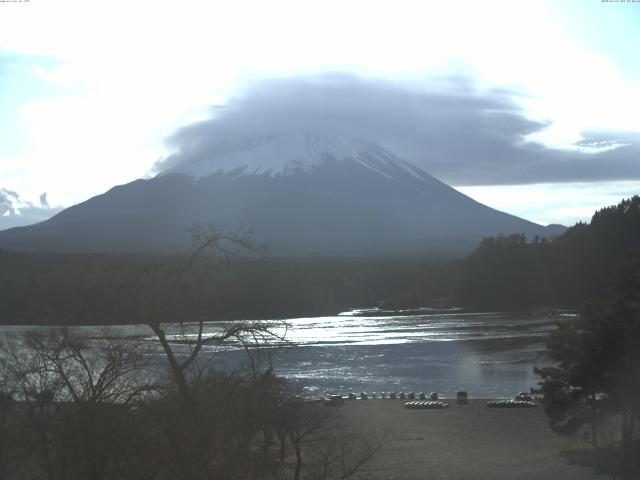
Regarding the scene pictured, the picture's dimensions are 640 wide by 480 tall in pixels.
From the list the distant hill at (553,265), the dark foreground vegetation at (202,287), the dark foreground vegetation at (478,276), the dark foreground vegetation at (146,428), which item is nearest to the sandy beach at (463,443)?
the dark foreground vegetation at (202,287)

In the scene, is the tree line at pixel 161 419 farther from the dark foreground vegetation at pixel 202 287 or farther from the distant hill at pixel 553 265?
the distant hill at pixel 553 265

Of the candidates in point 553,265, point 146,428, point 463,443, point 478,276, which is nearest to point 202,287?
point 146,428

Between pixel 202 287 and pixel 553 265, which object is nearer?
pixel 202 287

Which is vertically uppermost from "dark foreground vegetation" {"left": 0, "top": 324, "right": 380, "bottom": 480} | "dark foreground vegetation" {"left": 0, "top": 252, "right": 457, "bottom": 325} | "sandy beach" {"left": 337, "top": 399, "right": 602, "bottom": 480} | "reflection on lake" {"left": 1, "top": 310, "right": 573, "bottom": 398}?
"dark foreground vegetation" {"left": 0, "top": 252, "right": 457, "bottom": 325}

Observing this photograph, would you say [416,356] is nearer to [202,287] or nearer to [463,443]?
[463,443]

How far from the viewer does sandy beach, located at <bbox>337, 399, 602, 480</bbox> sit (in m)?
12.7

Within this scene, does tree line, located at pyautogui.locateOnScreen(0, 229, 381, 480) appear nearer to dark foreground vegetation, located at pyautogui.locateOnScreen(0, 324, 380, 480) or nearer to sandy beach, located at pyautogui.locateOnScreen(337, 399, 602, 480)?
dark foreground vegetation, located at pyautogui.locateOnScreen(0, 324, 380, 480)

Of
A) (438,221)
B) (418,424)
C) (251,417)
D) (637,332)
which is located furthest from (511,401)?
(438,221)

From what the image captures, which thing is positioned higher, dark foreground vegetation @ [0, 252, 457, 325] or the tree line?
dark foreground vegetation @ [0, 252, 457, 325]

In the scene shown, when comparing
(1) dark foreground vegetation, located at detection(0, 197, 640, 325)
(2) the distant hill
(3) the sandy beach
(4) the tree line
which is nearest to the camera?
(4) the tree line

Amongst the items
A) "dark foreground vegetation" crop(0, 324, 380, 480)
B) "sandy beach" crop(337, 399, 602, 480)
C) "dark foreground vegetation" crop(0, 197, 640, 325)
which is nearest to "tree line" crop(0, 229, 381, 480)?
"dark foreground vegetation" crop(0, 324, 380, 480)

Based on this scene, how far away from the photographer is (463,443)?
16016 millimetres

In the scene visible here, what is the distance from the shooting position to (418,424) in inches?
709

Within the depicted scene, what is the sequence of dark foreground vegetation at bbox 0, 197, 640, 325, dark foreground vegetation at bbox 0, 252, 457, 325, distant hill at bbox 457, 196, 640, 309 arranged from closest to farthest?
dark foreground vegetation at bbox 0, 252, 457, 325, dark foreground vegetation at bbox 0, 197, 640, 325, distant hill at bbox 457, 196, 640, 309
